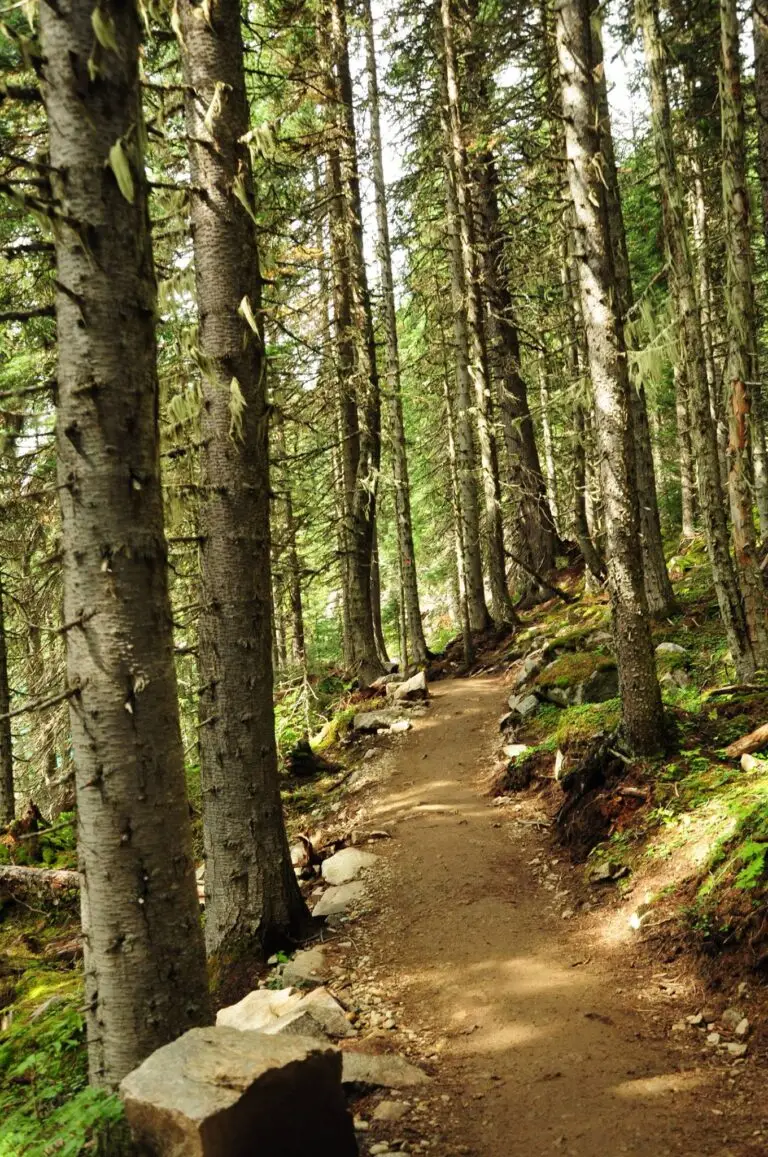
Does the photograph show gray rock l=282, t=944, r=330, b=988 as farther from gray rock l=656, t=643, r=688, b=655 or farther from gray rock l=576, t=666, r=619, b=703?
gray rock l=656, t=643, r=688, b=655

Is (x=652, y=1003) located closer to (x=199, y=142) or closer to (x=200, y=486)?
(x=200, y=486)

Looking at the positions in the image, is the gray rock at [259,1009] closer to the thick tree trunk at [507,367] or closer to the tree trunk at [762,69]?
the tree trunk at [762,69]

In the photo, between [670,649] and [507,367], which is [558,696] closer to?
[670,649]

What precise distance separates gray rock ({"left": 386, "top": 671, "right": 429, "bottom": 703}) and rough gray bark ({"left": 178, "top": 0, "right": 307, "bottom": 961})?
8.18 meters

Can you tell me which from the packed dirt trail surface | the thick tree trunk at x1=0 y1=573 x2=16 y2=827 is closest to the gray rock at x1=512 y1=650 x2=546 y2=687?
→ the packed dirt trail surface

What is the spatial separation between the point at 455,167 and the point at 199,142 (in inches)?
488

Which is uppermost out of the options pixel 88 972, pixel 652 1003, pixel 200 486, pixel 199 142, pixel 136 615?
pixel 199 142

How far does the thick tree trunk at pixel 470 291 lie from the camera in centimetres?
1611

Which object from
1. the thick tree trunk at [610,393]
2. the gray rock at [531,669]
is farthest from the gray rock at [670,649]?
the thick tree trunk at [610,393]

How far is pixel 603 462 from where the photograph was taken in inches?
317

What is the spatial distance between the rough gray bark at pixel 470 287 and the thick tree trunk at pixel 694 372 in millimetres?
7009

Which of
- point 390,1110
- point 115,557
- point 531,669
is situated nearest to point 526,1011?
point 390,1110

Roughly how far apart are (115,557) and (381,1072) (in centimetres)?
340

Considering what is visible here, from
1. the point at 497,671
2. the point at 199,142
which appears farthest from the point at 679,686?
the point at 199,142
